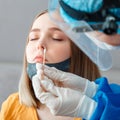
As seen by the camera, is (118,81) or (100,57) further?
(118,81)

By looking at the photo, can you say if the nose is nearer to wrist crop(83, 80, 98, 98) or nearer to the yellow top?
wrist crop(83, 80, 98, 98)

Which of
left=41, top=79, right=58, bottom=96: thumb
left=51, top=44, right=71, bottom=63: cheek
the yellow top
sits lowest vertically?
the yellow top

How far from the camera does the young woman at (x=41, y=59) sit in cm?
116

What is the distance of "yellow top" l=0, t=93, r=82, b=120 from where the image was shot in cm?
132

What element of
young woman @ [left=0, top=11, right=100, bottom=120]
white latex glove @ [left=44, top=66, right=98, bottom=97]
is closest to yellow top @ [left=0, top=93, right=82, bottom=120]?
young woman @ [left=0, top=11, right=100, bottom=120]

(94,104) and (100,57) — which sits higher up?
(100,57)

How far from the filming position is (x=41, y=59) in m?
1.14

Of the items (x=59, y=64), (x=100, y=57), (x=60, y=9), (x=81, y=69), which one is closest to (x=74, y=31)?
(x=60, y=9)

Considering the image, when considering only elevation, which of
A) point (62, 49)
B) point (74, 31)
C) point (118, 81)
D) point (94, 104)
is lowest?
point (118, 81)

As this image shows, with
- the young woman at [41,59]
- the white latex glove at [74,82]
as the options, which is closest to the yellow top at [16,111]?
the young woman at [41,59]

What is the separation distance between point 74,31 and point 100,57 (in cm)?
23

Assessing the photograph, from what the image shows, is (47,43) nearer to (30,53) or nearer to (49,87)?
(30,53)

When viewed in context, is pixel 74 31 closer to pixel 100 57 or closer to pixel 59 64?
pixel 100 57

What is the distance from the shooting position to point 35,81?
1.00 m
